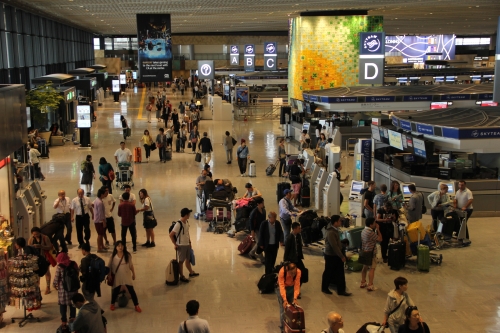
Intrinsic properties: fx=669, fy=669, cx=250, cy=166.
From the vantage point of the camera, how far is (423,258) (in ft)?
37.9

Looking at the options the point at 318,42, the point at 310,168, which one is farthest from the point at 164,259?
the point at 318,42

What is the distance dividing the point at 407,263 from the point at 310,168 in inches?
250

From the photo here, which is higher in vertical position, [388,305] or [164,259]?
[388,305]

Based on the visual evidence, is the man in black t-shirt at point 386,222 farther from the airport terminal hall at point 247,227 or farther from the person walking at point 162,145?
the person walking at point 162,145

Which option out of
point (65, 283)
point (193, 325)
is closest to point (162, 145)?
point (65, 283)

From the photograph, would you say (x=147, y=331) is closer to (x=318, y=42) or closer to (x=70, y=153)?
(x=70, y=153)

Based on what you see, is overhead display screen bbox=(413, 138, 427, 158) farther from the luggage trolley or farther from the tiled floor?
the luggage trolley

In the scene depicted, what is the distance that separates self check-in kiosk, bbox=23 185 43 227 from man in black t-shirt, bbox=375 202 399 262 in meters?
6.52

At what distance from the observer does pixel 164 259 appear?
40.5ft

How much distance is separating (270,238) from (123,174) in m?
9.08

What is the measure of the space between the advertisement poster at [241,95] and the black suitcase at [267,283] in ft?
109

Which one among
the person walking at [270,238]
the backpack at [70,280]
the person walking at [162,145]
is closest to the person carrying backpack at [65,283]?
the backpack at [70,280]

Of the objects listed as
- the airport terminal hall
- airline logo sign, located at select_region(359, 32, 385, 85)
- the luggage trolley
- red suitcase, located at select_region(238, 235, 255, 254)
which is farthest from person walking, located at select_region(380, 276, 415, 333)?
airline logo sign, located at select_region(359, 32, 385, 85)

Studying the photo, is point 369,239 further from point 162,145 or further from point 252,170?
point 162,145
